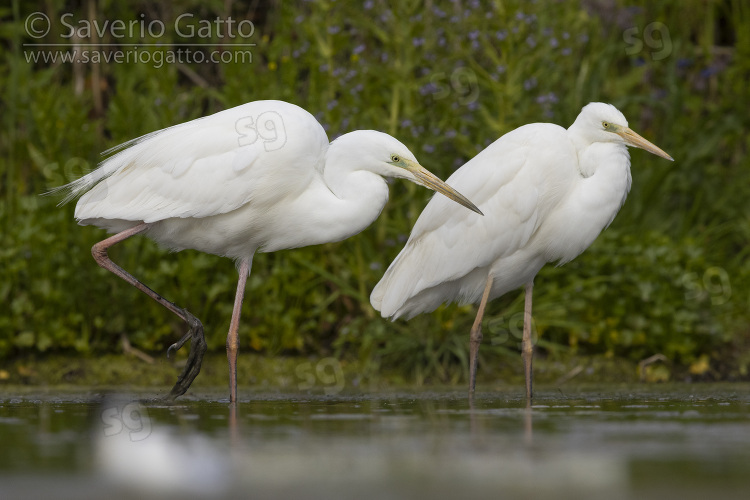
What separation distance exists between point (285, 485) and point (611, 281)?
4961mm

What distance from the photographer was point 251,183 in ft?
19.1

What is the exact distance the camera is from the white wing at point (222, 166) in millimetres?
5805

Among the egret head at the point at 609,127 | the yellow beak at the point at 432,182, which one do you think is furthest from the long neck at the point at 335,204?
the egret head at the point at 609,127

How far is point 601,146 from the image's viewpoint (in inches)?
250

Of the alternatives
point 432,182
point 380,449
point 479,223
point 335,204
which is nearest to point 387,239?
point 479,223

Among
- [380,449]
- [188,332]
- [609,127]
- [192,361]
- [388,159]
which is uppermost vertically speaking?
[609,127]

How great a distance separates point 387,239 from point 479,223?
127 centimetres

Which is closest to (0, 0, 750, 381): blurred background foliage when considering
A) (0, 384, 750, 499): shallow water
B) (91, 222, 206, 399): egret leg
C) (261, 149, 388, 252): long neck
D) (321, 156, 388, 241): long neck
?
(91, 222, 206, 399): egret leg

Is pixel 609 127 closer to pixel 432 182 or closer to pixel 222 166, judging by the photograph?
pixel 432 182

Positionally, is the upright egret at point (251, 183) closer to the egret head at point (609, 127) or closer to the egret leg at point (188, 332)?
the egret leg at point (188, 332)

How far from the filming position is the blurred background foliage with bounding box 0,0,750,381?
24.2ft

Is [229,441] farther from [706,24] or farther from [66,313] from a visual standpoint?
[706,24]

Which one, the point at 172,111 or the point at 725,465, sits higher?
the point at 172,111

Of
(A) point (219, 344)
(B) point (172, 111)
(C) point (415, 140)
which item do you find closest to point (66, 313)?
(A) point (219, 344)
